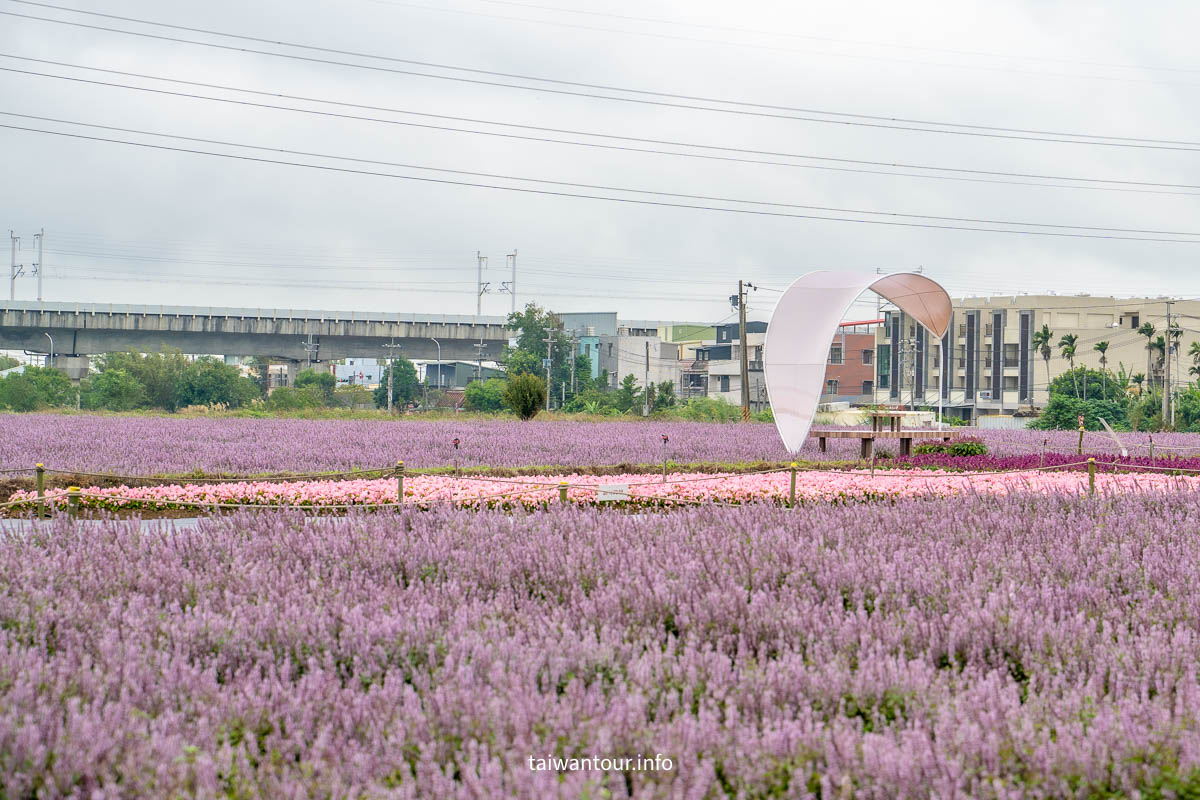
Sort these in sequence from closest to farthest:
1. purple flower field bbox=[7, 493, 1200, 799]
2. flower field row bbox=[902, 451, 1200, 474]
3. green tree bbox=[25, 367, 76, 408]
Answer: purple flower field bbox=[7, 493, 1200, 799]
flower field row bbox=[902, 451, 1200, 474]
green tree bbox=[25, 367, 76, 408]

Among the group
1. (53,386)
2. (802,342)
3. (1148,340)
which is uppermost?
(1148,340)

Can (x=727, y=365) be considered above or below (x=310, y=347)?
above

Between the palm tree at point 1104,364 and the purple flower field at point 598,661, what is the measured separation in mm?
61374

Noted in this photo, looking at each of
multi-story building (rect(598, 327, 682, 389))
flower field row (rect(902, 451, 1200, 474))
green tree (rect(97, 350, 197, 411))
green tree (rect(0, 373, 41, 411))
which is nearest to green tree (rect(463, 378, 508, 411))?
green tree (rect(97, 350, 197, 411))

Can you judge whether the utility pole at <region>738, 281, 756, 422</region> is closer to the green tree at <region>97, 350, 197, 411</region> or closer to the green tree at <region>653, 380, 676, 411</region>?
the green tree at <region>653, 380, 676, 411</region>

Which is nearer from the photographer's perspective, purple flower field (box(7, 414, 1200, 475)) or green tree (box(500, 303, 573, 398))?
purple flower field (box(7, 414, 1200, 475))

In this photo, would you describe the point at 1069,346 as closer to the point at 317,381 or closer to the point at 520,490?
the point at 317,381

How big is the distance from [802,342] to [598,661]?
1687 cm

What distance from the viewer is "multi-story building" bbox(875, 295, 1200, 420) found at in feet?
250

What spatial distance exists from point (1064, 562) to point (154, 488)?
10.3 meters

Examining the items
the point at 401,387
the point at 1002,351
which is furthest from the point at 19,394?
the point at 1002,351

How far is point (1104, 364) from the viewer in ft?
249

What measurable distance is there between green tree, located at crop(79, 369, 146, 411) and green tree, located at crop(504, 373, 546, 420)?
27.3 meters

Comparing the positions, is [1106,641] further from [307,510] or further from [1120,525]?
[307,510]
